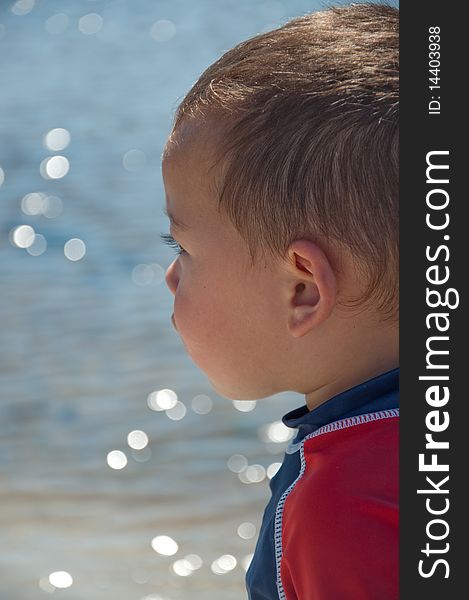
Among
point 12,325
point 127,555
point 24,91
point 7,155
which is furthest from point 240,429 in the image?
point 24,91

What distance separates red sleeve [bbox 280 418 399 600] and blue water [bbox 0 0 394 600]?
4.45 ft

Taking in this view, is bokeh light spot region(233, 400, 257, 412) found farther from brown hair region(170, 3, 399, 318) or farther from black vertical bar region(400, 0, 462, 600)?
black vertical bar region(400, 0, 462, 600)

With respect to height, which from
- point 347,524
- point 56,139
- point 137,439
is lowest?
point 347,524

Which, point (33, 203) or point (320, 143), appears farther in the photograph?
point (33, 203)

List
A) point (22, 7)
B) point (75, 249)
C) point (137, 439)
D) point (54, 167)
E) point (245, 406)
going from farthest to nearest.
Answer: point (22, 7), point (54, 167), point (75, 249), point (245, 406), point (137, 439)

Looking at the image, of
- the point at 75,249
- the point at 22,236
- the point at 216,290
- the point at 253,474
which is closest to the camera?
the point at 216,290

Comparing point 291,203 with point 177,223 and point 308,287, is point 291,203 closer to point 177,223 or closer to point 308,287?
point 308,287

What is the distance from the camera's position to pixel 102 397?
337 centimetres

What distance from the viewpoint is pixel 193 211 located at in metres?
1.50

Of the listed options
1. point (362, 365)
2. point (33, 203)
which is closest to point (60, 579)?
point (362, 365)

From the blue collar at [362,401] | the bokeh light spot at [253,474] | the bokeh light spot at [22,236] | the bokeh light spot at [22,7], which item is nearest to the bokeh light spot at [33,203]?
the bokeh light spot at [22,236]

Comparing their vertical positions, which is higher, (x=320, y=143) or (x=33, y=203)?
(x=33, y=203)

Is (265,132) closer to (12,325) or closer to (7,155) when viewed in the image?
(12,325)

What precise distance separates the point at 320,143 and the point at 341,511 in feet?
1.29
